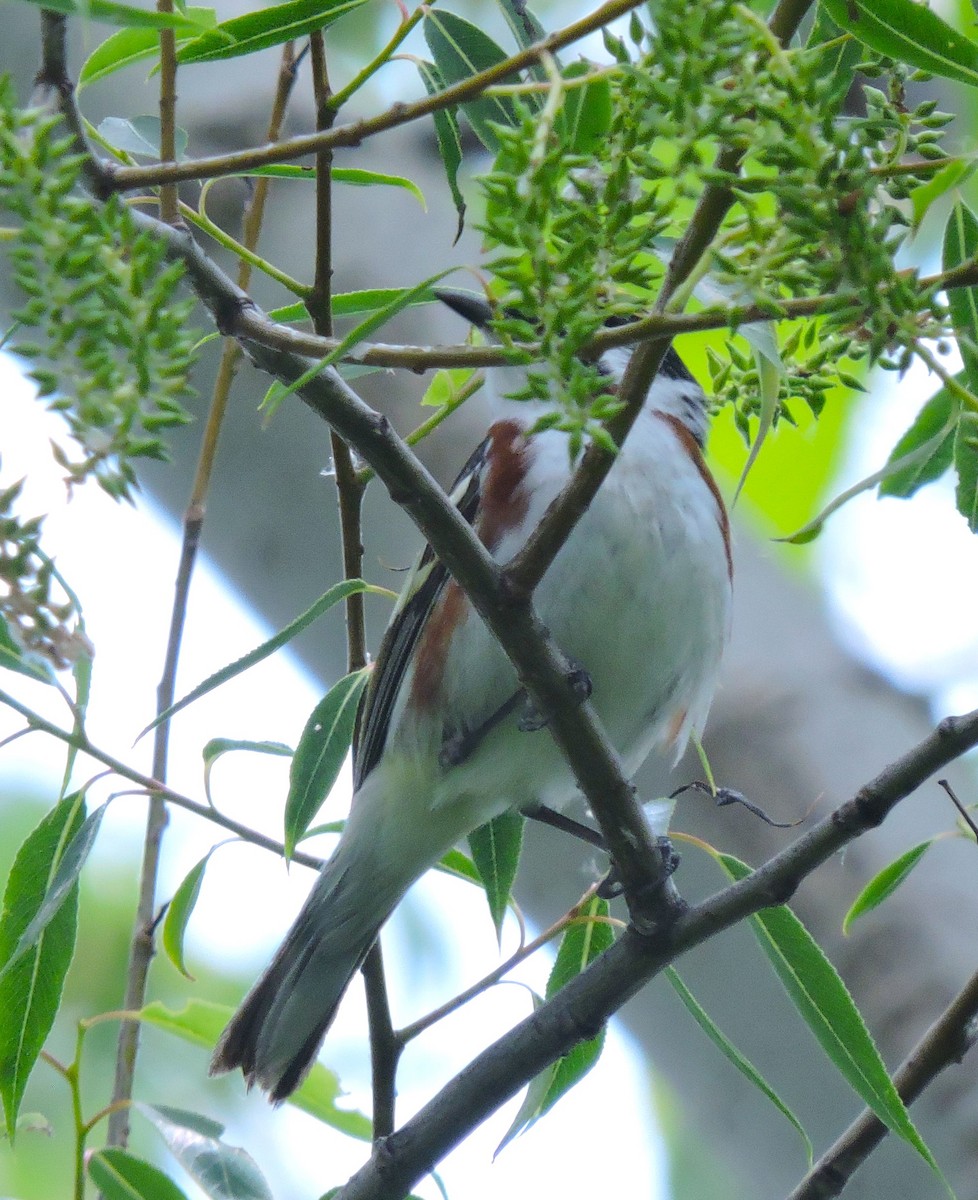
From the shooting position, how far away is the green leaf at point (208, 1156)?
2193 mm

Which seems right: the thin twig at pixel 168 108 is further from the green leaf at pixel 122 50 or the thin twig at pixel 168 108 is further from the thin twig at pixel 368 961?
the thin twig at pixel 368 961

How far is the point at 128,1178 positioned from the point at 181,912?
1.40 feet

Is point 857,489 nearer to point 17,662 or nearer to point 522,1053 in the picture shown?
point 522,1053

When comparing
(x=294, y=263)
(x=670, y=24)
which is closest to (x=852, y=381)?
(x=670, y=24)

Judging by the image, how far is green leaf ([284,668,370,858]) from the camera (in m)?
2.29

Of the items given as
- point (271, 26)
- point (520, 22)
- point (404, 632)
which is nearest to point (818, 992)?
point (404, 632)

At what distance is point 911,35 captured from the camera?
1.26 m

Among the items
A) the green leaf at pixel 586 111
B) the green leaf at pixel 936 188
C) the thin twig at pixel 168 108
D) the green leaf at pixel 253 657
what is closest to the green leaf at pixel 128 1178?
the green leaf at pixel 253 657

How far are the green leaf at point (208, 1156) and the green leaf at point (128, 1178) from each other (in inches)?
3.0

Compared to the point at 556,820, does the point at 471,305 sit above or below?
above

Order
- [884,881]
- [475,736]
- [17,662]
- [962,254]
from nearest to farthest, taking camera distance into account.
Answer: [962,254], [884,881], [17,662], [475,736]

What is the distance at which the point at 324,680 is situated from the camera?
3391mm

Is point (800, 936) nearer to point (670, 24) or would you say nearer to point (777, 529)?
point (670, 24)

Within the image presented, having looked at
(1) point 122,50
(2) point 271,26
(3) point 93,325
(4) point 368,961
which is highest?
(1) point 122,50
